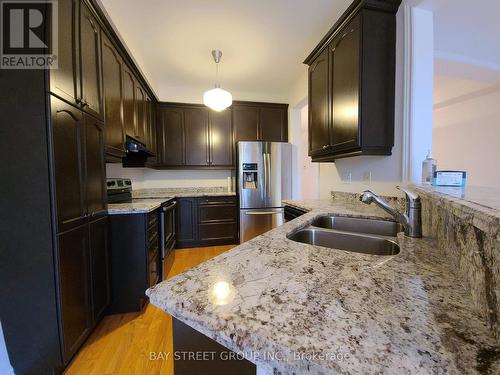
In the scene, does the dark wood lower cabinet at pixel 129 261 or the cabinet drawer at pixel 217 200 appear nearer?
the dark wood lower cabinet at pixel 129 261

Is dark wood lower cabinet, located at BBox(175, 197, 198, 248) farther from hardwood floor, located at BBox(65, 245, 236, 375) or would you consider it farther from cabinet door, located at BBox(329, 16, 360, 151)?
cabinet door, located at BBox(329, 16, 360, 151)

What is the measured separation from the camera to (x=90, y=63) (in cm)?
154

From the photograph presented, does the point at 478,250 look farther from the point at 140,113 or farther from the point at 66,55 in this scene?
the point at 140,113

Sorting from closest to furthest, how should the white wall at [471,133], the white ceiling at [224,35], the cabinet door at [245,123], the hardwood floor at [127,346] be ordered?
the hardwood floor at [127,346] < the white ceiling at [224,35] < the white wall at [471,133] < the cabinet door at [245,123]

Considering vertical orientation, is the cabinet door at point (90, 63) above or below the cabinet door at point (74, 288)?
above

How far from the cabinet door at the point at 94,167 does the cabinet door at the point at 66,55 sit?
0.23m

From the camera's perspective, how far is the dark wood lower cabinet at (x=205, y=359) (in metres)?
0.50

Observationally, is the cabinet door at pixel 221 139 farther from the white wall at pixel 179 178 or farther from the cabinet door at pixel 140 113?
the cabinet door at pixel 140 113

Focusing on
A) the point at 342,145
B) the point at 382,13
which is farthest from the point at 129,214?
the point at 382,13

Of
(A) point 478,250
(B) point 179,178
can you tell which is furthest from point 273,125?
(A) point 478,250

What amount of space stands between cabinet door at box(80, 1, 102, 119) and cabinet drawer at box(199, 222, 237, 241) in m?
2.28

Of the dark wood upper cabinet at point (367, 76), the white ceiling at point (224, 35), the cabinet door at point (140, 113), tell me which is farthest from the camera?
the cabinet door at point (140, 113)

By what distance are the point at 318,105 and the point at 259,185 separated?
1.55 m

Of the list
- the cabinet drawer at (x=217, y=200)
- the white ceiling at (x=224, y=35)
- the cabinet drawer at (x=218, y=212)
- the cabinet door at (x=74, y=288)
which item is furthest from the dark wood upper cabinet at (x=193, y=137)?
the cabinet door at (x=74, y=288)
